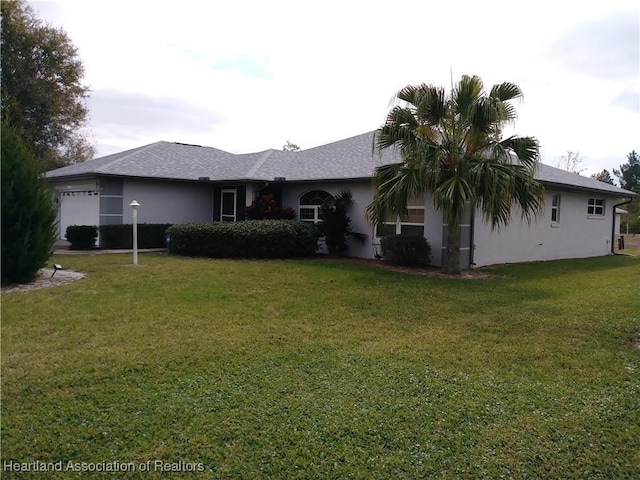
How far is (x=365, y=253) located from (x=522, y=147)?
587cm

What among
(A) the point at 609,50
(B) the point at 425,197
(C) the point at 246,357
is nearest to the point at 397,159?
(B) the point at 425,197

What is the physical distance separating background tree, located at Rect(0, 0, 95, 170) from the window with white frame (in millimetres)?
19308

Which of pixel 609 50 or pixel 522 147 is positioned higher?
pixel 609 50

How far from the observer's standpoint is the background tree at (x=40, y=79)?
952 inches

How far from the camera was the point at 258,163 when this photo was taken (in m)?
18.8

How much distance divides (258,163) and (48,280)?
34.8 ft

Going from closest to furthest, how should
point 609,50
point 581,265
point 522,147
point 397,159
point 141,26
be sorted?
point 609,50
point 141,26
point 522,147
point 397,159
point 581,265

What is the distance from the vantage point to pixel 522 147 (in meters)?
11.0

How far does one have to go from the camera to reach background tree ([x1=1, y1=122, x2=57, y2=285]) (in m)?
8.59

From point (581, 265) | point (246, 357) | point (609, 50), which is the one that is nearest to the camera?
point (246, 357)

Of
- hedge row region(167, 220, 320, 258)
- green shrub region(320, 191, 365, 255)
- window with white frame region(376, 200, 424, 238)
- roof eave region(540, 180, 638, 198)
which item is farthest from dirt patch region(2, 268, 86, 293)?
roof eave region(540, 180, 638, 198)

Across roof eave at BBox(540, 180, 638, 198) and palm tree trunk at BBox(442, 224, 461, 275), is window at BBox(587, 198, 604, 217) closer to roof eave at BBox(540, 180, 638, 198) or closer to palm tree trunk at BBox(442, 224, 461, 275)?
roof eave at BBox(540, 180, 638, 198)

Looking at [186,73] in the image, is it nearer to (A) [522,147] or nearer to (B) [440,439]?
(A) [522,147]

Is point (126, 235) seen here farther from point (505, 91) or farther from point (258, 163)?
point (505, 91)
